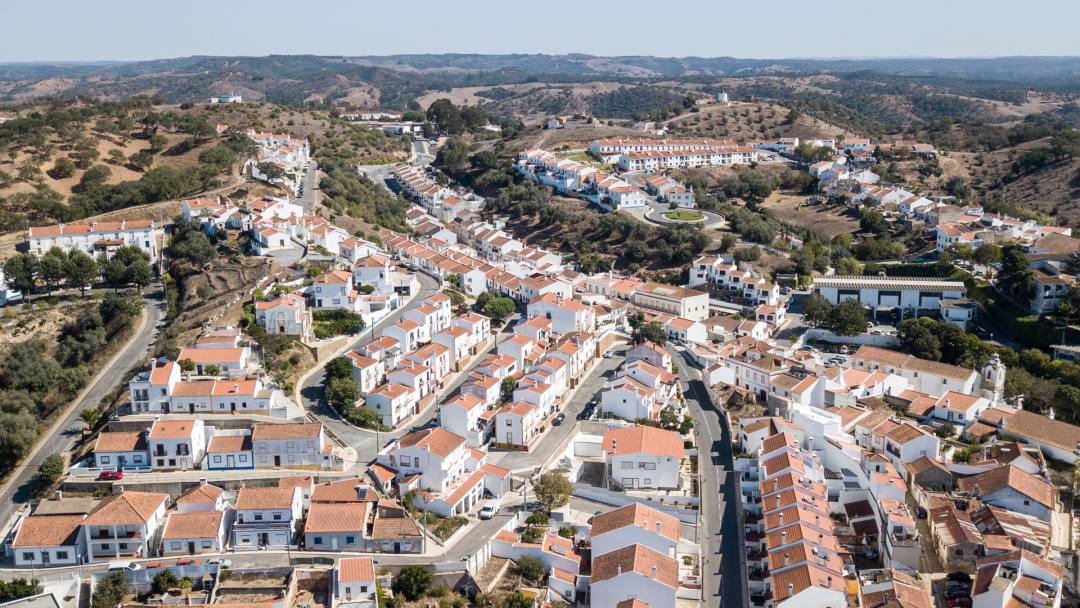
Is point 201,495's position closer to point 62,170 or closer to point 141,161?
A: point 62,170

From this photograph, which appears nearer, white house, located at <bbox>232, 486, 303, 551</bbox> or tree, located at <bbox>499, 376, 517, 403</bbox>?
white house, located at <bbox>232, 486, 303, 551</bbox>

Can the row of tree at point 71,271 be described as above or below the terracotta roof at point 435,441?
above

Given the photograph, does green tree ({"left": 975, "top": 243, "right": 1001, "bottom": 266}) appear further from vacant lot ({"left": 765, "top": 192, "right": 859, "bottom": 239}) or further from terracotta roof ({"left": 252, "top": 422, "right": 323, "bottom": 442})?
terracotta roof ({"left": 252, "top": 422, "right": 323, "bottom": 442})

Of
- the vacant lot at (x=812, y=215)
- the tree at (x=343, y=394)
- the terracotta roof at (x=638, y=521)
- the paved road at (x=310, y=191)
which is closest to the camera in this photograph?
the terracotta roof at (x=638, y=521)

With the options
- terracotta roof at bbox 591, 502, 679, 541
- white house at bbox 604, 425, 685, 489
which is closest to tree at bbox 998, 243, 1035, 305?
white house at bbox 604, 425, 685, 489

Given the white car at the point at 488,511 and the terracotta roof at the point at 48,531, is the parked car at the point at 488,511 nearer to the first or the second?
the white car at the point at 488,511

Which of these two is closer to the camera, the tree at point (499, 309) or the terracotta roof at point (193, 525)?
the terracotta roof at point (193, 525)

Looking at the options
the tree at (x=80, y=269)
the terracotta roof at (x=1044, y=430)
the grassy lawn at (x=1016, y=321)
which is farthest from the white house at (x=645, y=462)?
the tree at (x=80, y=269)
